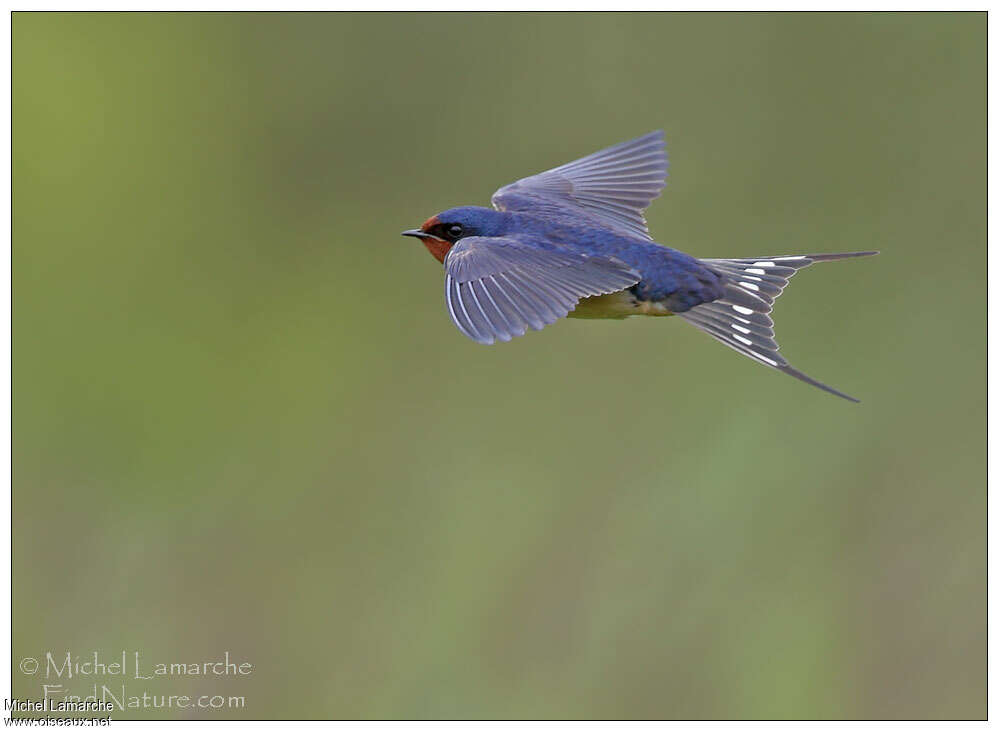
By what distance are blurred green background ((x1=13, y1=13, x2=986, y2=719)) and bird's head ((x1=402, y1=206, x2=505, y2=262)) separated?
139cm

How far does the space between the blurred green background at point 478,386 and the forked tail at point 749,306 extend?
135cm

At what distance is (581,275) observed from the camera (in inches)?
108

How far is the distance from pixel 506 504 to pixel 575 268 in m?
1.76

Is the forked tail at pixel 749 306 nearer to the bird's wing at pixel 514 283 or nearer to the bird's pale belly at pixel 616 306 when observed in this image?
the bird's pale belly at pixel 616 306

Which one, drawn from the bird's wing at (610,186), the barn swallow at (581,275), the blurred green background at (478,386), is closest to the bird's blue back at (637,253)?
the barn swallow at (581,275)

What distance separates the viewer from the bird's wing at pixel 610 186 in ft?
11.5

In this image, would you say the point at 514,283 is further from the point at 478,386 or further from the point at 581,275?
the point at 478,386

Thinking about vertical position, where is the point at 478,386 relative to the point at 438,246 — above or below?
below

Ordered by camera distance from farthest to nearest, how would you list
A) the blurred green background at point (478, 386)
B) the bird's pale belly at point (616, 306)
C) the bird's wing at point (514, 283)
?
1. the blurred green background at point (478, 386)
2. the bird's pale belly at point (616, 306)
3. the bird's wing at point (514, 283)

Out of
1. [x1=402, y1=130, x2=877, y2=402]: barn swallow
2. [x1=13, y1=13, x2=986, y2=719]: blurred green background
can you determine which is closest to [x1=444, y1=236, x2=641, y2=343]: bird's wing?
[x1=402, y1=130, x2=877, y2=402]: barn swallow

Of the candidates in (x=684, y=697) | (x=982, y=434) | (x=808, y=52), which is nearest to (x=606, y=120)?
(x=808, y=52)

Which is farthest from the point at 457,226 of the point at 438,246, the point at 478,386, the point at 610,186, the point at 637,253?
the point at 478,386

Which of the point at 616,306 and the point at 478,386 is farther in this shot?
the point at 478,386

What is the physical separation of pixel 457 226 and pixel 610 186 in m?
0.65
